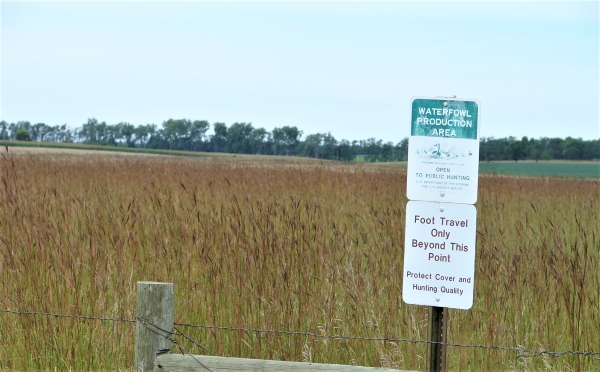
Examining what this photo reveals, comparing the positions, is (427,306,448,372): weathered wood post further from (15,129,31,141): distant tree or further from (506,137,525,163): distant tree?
(15,129,31,141): distant tree

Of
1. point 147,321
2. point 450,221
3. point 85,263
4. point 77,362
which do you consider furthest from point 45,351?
point 450,221

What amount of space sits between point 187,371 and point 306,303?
5.08 ft

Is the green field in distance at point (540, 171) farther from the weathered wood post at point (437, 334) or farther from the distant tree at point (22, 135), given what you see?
the distant tree at point (22, 135)

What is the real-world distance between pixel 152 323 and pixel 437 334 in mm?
1285

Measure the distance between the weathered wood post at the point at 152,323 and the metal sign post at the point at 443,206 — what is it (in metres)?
1.06

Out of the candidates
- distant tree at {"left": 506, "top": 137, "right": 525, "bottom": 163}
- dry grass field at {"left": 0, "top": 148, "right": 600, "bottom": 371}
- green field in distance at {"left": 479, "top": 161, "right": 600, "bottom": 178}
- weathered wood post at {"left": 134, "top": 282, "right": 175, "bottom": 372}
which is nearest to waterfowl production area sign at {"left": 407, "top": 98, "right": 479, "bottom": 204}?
weathered wood post at {"left": 134, "top": 282, "right": 175, "bottom": 372}

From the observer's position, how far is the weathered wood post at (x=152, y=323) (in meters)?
2.73

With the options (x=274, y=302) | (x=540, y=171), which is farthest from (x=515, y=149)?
(x=274, y=302)

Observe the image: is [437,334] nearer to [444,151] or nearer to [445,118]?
[444,151]

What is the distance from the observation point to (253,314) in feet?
13.8

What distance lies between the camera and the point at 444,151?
2697 millimetres

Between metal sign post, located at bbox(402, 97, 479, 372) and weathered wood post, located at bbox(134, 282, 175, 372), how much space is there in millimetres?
1059

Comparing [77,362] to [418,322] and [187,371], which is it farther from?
[418,322]

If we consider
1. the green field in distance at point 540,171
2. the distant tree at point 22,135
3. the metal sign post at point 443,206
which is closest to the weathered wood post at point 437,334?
the metal sign post at point 443,206
